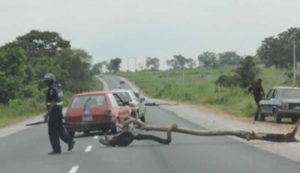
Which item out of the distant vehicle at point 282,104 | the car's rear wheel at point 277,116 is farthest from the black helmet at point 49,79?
the car's rear wheel at point 277,116

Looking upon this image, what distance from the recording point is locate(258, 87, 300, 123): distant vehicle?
31219 mm

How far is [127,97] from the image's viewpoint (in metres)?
31.3

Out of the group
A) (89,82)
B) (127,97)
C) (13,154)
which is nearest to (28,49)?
(89,82)

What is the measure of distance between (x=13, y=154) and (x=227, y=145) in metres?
5.90

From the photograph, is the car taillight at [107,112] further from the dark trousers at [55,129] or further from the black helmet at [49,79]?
the black helmet at [49,79]

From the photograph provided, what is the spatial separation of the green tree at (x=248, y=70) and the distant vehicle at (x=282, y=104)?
144ft

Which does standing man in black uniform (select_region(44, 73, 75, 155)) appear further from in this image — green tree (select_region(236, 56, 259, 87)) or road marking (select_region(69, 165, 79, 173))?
green tree (select_region(236, 56, 259, 87))

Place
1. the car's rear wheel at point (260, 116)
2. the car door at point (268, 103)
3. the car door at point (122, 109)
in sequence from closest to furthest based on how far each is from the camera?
1. the car door at point (122, 109)
2. the car door at point (268, 103)
3. the car's rear wheel at point (260, 116)

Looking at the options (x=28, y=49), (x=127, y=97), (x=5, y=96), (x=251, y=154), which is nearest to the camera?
(x=251, y=154)

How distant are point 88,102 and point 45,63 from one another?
7010 centimetres

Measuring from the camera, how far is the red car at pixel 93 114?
2377 centimetres

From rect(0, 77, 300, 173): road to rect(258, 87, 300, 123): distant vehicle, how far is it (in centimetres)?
977

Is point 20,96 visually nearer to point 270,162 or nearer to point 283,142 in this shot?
point 283,142

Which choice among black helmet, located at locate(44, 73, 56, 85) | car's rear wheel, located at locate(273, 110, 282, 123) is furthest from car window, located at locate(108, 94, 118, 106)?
car's rear wheel, located at locate(273, 110, 282, 123)
